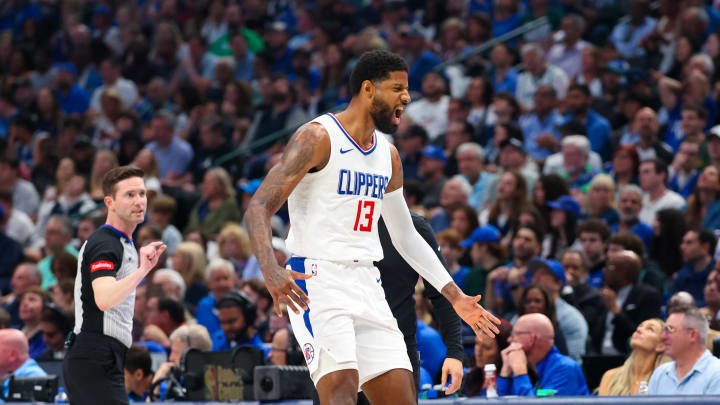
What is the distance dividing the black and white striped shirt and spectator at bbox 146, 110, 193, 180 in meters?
8.56

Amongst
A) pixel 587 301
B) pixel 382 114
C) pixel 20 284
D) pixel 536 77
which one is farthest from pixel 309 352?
pixel 536 77

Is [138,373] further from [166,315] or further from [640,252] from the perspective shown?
[640,252]

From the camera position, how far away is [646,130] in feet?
36.6

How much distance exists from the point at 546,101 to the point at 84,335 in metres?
7.90

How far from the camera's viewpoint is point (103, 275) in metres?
5.29

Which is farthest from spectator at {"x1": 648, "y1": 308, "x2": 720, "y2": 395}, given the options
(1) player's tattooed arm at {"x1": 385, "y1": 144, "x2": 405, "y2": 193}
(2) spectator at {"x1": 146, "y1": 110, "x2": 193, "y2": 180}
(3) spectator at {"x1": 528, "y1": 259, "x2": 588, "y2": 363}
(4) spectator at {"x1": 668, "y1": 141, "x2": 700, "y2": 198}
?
(2) spectator at {"x1": 146, "y1": 110, "x2": 193, "y2": 180}

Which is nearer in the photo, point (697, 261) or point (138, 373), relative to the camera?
point (138, 373)

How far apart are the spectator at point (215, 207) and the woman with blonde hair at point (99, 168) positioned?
1197 millimetres

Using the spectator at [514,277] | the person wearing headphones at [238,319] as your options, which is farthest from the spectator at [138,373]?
the spectator at [514,277]

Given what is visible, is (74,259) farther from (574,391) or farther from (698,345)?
(698,345)

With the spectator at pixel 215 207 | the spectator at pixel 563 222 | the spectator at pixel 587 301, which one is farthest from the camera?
the spectator at pixel 215 207

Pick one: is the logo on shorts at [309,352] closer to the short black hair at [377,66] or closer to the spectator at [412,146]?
the short black hair at [377,66]

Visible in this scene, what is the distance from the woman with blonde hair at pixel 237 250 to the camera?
11.1 metres

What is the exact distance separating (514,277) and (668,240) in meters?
1.48
